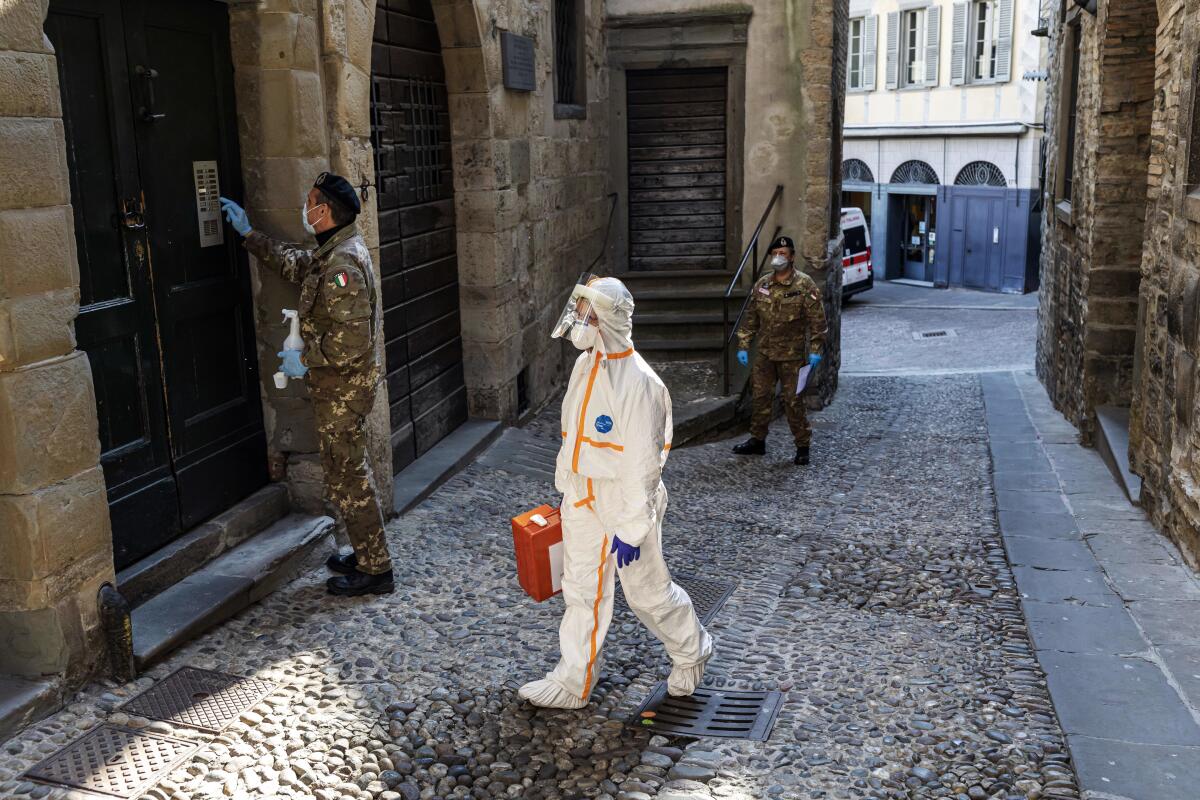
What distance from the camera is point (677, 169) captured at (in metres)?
12.1

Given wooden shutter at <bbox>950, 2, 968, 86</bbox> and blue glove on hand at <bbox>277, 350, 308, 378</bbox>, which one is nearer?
blue glove on hand at <bbox>277, 350, 308, 378</bbox>

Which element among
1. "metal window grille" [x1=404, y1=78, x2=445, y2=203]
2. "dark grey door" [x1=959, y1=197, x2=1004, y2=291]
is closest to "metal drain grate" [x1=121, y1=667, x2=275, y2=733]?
"metal window grille" [x1=404, y1=78, x2=445, y2=203]

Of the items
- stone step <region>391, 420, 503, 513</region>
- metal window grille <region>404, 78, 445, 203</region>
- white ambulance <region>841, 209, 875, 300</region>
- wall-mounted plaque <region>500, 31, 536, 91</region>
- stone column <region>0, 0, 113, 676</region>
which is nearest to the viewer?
stone column <region>0, 0, 113, 676</region>

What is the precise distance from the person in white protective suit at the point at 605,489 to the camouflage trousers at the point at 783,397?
14.9 ft

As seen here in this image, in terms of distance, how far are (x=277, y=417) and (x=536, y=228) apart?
3.74 meters

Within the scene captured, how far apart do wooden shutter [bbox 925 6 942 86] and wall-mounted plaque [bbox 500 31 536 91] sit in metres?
20.3

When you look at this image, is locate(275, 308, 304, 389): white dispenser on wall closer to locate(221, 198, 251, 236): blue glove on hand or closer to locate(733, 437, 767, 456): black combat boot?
locate(221, 198, 251, 236): blue glove on hand

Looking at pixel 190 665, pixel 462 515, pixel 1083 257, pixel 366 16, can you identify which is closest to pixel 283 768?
pixel 190 665

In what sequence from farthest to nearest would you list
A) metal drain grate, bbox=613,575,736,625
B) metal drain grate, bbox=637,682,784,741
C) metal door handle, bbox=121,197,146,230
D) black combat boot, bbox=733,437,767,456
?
black combat boot, bbox=733,437,767,456 < metal drain grate, bbox=613,575,736,625 < metal door handle, bbox=121,197,146,230 < metal drain grate, bbox=637,682,784,741

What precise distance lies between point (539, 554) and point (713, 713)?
0.92m

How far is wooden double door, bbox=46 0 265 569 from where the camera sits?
4.57m

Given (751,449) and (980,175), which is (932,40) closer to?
(980,175)

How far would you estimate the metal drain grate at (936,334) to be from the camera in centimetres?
1984

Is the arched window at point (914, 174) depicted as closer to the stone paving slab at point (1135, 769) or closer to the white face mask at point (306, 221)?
the white face mask at point (306, 221)
